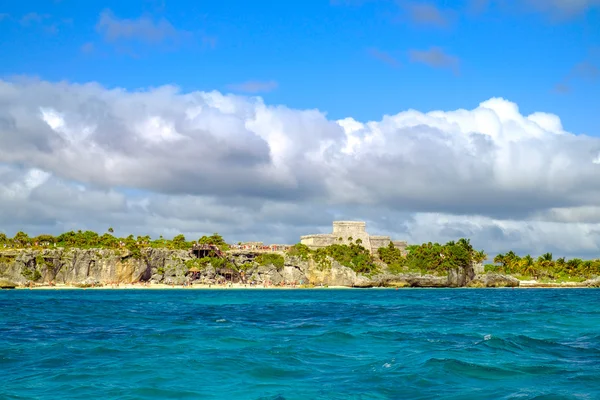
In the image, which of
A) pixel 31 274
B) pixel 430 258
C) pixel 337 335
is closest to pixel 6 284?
pixel 31 274

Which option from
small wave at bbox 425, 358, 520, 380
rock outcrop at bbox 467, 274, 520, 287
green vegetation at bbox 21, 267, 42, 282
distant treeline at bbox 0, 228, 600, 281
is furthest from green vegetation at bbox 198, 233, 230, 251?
small wave at bbox 425, 358, 520, 380

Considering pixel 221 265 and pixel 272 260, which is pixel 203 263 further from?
pixel 272 260

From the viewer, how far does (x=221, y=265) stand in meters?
165

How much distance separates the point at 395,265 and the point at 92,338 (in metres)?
137

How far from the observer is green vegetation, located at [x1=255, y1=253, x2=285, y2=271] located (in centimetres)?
16612

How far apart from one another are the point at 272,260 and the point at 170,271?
2630 centimetres

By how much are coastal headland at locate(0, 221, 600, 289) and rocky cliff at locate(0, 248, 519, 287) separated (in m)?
0.22

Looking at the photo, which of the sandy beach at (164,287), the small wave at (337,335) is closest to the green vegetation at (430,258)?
the sandy beach at (164,287)

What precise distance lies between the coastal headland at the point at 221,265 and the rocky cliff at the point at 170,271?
0.22 meters

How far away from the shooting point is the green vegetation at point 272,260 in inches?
6540

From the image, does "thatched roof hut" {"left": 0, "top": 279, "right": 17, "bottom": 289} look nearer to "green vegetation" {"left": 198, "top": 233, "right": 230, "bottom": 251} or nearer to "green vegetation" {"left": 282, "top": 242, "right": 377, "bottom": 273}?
"green vegetation" {"left": 198, "top": 233, "right": 230, "bottom": 251}

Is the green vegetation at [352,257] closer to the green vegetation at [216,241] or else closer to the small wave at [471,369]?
the green vegetation at [216,241]

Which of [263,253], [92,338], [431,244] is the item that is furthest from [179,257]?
[92,338]

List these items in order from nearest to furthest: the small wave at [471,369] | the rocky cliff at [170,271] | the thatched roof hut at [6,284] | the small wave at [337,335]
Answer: the small wave at [471,369] → the small wave at [337,335] → the thatched roof hut at [6,284] → the rocky cliff at [170,271]
